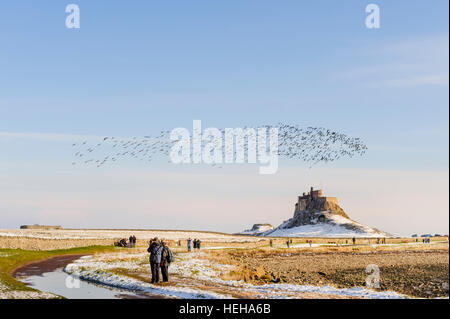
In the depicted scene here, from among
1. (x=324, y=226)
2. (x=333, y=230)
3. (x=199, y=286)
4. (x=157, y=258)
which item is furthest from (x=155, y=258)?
(x=324, y=226)

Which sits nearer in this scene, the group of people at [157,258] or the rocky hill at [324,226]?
the group of people at [157,258]

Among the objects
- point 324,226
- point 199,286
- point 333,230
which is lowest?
point 333,230

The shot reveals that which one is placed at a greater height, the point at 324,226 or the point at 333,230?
the point at 324,226

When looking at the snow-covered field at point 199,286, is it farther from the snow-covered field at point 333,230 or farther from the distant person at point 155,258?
the snow-covered field at point 333,230

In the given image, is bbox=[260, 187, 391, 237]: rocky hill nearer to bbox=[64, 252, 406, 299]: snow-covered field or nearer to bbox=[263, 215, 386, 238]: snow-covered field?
bbox=[263, 215, 386, 238]: snow-covered field

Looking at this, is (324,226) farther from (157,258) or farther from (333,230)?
(157,258)

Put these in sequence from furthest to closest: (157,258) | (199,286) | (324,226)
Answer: (324,226) → (157,258) → (199,286)

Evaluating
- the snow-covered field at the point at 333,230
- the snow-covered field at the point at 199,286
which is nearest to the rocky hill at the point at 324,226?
the snow-covered field at the point at 333,230

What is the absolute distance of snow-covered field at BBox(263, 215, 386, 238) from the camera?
168m

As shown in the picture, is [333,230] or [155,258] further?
[333,230]

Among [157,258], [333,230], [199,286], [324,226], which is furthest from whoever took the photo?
[324,226]

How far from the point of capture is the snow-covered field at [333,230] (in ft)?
551

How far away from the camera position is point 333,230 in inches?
6841
